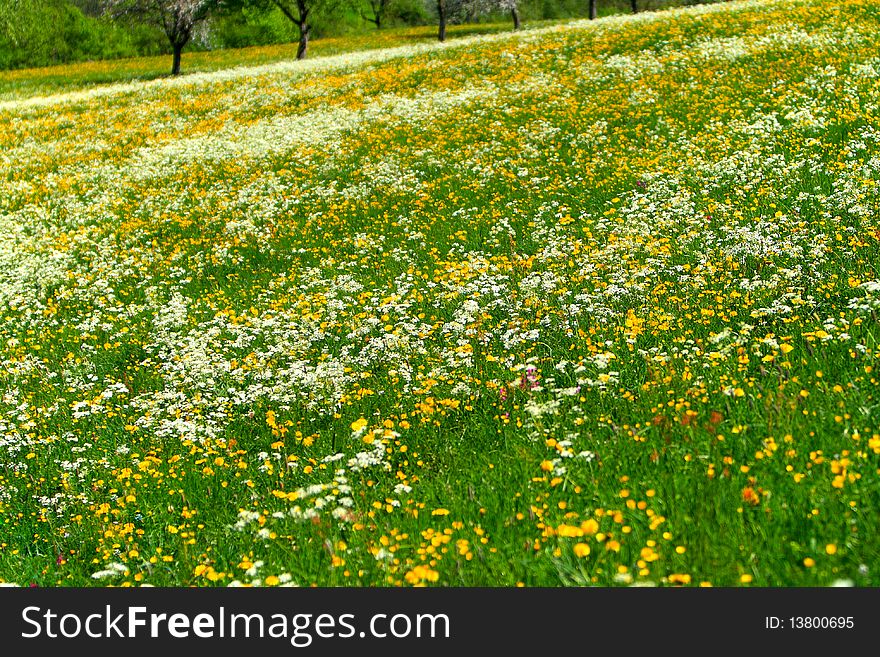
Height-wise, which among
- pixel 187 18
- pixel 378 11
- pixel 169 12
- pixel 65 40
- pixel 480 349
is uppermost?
pixel 378 11

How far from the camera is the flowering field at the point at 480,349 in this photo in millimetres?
4328

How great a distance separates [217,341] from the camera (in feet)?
31.9

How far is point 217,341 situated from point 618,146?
10.3 metres

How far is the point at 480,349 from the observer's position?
790 cm

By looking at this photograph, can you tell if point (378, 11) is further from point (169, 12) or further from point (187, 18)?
point (169, 12)

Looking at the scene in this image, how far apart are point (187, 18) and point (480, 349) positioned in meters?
45.3

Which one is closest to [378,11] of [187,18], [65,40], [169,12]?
[65,40]

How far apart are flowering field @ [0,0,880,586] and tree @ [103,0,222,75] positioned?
1121 inches

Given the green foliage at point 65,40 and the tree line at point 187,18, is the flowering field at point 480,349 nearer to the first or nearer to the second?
the tree line at point 187,18

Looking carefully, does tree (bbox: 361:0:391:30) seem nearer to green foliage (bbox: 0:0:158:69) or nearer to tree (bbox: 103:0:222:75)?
green foliage (bbox: 0:0:158:69)

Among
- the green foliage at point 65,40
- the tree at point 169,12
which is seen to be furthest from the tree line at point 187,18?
the green foliage at point 65,40

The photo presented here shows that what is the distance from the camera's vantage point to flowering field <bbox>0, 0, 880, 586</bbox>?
433 centimetres

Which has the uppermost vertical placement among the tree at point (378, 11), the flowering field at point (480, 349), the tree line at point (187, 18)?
the tree at point (378, 11)

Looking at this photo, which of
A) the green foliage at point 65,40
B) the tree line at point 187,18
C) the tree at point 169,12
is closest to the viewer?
the tree at point 169,12
